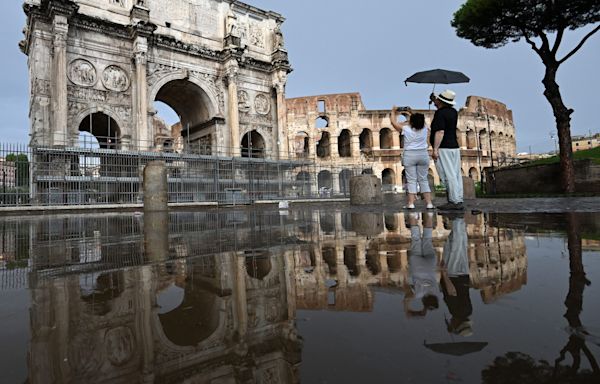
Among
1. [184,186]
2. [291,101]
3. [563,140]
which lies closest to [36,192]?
[184,186]

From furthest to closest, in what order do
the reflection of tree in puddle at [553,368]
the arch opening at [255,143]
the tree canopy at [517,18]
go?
the arch opening at [255,143], the tree canopy at [517,18], the reflection of tree in puddle at [553,368]

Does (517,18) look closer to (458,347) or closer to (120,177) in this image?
(458,347)

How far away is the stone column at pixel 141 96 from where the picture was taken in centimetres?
1502

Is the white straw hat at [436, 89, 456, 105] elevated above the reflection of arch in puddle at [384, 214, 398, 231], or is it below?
above

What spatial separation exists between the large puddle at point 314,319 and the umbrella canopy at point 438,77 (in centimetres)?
440

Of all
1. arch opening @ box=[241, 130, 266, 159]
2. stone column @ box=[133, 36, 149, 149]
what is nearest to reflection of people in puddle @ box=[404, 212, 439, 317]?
stone column @ box=[133, 36, 149, 149]

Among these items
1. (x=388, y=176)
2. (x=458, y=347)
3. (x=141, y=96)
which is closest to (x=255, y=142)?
(x=141, y=96)

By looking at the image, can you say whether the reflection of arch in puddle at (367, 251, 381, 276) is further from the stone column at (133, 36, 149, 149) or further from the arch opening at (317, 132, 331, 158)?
the arch opening at (317, 132, 331, 158)

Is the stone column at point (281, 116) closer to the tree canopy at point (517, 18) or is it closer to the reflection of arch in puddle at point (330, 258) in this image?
the tree canopy at point (517, 18)

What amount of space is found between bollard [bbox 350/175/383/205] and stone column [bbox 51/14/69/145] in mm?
10954

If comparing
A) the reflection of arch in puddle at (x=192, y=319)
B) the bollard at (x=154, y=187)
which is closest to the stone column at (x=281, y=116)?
the bollard at (x=154, y=187)

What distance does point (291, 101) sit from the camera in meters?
31.9

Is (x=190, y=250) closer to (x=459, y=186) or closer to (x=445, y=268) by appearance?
(x=445, y=268)

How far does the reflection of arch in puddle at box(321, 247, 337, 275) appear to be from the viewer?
1656mm
